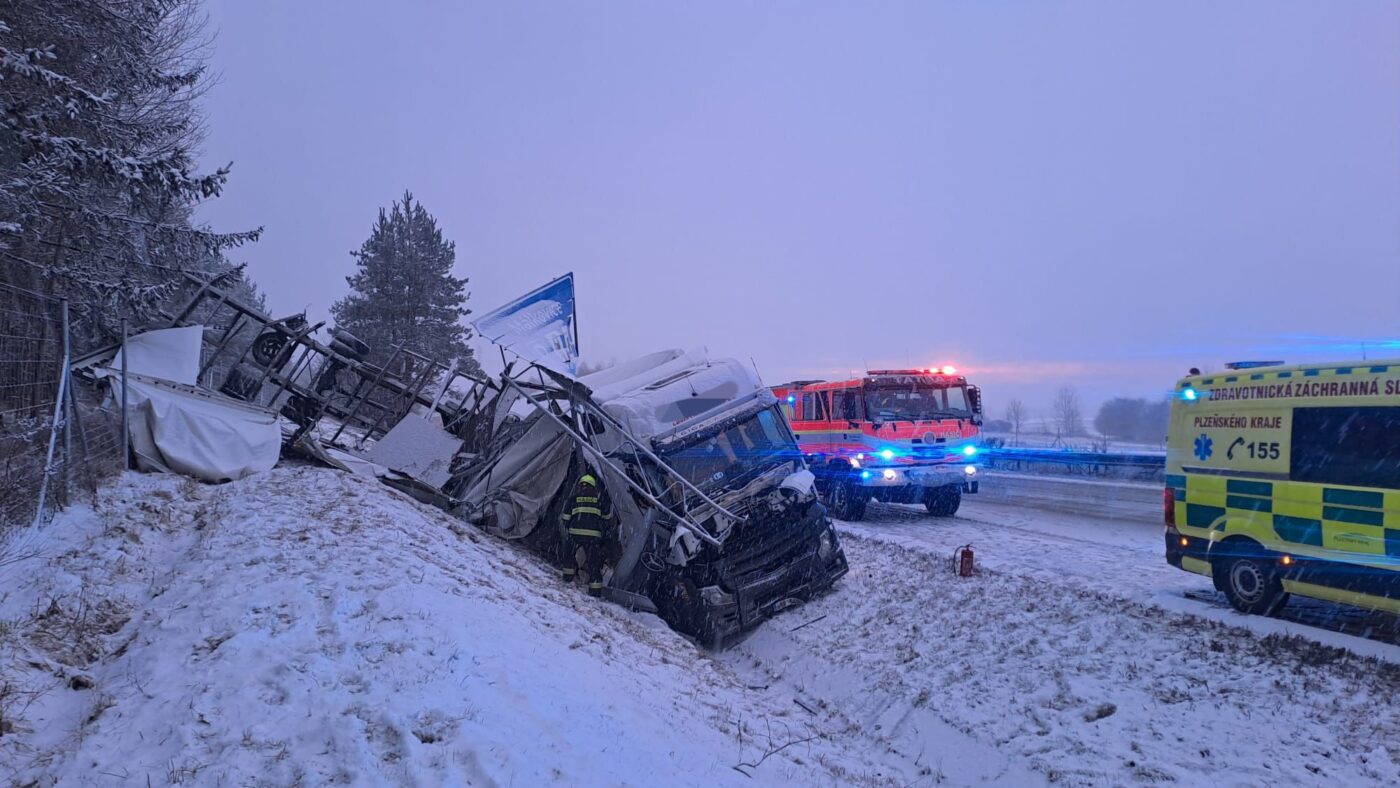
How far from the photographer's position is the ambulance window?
6.01 metres

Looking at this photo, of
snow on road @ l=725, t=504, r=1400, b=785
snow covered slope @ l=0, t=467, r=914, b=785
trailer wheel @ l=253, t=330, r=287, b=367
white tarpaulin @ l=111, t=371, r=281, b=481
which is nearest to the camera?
snow covered slope @ l=0, t=467, r=914, b=785

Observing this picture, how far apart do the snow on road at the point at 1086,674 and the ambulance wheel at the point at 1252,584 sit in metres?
0.22

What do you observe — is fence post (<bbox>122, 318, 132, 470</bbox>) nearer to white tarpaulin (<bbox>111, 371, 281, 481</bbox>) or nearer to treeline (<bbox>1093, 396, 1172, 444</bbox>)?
white tarpaulin (<bbox>111, 371, 281, 481</bbox>)

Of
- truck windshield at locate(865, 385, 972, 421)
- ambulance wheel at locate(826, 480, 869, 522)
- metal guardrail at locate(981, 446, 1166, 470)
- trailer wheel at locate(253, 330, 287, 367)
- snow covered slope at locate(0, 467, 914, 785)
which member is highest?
metal guardrail at locate(981, 446, 1166, 470)

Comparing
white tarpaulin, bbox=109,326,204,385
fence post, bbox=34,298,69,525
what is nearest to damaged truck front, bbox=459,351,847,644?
white tarpaulin, bbox=109,326,204,385

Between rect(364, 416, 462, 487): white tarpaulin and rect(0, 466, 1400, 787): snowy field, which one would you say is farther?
rect(364, 416, 462, 487): white tarpaulin

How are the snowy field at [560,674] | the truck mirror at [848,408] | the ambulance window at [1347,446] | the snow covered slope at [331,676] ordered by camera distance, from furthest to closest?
the truck mirror at [848,408], the ambulance window at [1347,446], the snowy field at [560,674], the snow covered slope at [331,676]

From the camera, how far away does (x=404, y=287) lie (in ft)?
Result: 101

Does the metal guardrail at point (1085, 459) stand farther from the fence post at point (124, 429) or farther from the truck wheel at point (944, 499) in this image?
the fence post at point (124, 429)

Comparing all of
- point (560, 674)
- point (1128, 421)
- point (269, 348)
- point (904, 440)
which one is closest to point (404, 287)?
point (269, 348)

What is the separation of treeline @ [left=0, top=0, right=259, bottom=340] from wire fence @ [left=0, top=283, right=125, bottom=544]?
0.96 metres

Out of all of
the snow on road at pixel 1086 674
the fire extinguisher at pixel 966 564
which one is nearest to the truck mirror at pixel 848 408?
the snow on road at pixel 1086 674

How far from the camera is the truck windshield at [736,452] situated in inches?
364

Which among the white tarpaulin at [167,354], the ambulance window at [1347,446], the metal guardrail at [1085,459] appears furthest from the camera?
the metal guardrail at [1085,459]
